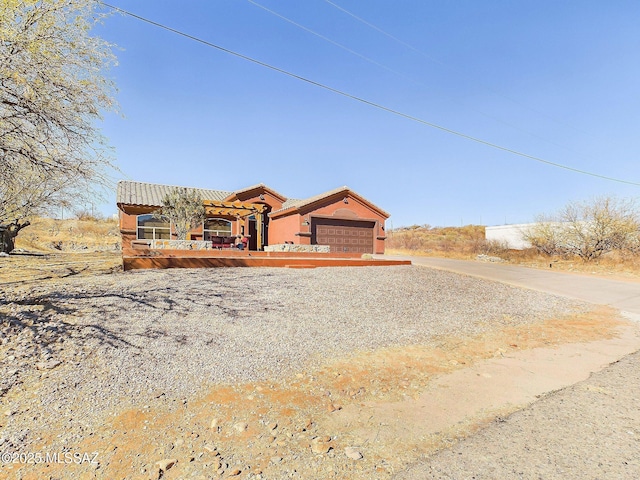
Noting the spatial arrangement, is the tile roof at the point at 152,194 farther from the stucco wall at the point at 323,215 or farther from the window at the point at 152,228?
the window at the point at 152,228

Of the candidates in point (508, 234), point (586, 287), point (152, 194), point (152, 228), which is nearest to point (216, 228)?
point (152, 228)

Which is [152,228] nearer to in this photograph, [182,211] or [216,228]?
[216,228]

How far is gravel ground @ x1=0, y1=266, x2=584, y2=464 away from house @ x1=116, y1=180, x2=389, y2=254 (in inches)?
369

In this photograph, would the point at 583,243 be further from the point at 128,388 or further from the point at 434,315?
the point at 128,388

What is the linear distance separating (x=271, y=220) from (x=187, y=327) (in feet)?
57.0

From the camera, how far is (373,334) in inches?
239

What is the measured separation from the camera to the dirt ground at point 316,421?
2.69m

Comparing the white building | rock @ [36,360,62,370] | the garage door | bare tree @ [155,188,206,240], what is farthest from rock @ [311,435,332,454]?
the white building

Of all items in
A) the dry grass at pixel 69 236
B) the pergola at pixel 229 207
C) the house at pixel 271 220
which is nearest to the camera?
the pergola at pixel 229 207

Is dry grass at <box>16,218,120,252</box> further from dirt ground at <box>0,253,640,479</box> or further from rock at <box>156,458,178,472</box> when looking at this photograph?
rock at <box>156,458,178,472</box>

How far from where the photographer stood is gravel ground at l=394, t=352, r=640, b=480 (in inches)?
102

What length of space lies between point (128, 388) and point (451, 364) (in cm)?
463

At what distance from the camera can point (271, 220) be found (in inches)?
892

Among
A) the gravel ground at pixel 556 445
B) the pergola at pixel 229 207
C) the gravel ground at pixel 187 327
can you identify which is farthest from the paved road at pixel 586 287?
the pergola at pixel 229 207
